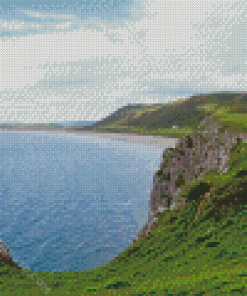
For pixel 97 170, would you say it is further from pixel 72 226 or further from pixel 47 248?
pixel 47 248

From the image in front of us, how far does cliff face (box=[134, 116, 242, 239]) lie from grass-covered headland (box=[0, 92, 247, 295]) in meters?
2.90

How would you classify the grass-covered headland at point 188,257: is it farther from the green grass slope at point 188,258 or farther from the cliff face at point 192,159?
the cliff face at point 192,159

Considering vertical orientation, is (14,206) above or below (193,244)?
below

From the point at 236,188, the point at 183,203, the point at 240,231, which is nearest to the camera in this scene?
the point at 240,231

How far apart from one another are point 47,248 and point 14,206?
27.2 meters

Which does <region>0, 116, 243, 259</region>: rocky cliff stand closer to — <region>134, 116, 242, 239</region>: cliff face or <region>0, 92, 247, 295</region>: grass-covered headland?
<region>134, 116, 242, 239</region>: cliff face

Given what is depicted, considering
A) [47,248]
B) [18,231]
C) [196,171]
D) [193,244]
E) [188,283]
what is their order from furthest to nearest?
[18,231], [47,248], [196,171], [193,244], [188,283]

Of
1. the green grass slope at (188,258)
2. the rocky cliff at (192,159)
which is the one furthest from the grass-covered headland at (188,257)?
the rocky cliff at (192,159)

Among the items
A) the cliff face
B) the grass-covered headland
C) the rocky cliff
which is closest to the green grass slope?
the grass-covered headland

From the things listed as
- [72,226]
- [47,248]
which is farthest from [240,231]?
[72,226]

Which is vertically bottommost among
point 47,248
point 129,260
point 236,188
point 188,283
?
point 47,248

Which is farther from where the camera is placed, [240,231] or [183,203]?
[183,203]

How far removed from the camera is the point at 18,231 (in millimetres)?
61312

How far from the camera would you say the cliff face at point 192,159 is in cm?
3683
